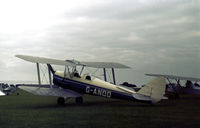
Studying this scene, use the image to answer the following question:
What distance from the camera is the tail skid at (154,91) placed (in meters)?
12.1

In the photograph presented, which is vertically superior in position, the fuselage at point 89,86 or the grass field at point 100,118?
the fuselage at point 89,86

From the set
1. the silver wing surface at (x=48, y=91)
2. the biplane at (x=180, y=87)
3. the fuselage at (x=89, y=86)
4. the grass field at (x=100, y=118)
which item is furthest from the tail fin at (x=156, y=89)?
the biplane at (x=180, y=87)

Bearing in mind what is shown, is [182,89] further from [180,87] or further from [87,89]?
[87,89]

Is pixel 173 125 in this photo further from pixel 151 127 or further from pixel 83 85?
pixel 83 85

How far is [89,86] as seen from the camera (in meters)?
13.7

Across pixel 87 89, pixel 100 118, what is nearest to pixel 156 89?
pixel 87 89

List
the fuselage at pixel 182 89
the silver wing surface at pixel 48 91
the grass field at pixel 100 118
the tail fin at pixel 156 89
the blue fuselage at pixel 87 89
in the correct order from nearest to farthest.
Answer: the grass field at pixel 100 118 → the tail fin at pixel 156 89 → the silver wing surface at pixel 48 91 → the blue fuselage at pixel 87 89 → the fuselage at pixel 182 89

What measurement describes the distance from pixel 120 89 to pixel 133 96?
36.5 inches

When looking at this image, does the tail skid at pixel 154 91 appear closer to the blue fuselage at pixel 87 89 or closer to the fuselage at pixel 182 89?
the blue fuselage at pixel 87 89

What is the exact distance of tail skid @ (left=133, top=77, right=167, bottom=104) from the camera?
12.1 metres

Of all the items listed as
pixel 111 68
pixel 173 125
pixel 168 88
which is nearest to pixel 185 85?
pixel 168 88

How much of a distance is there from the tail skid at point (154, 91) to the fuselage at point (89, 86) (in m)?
0.62

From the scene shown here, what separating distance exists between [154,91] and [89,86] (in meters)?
3.59

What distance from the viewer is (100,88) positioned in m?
13.4
